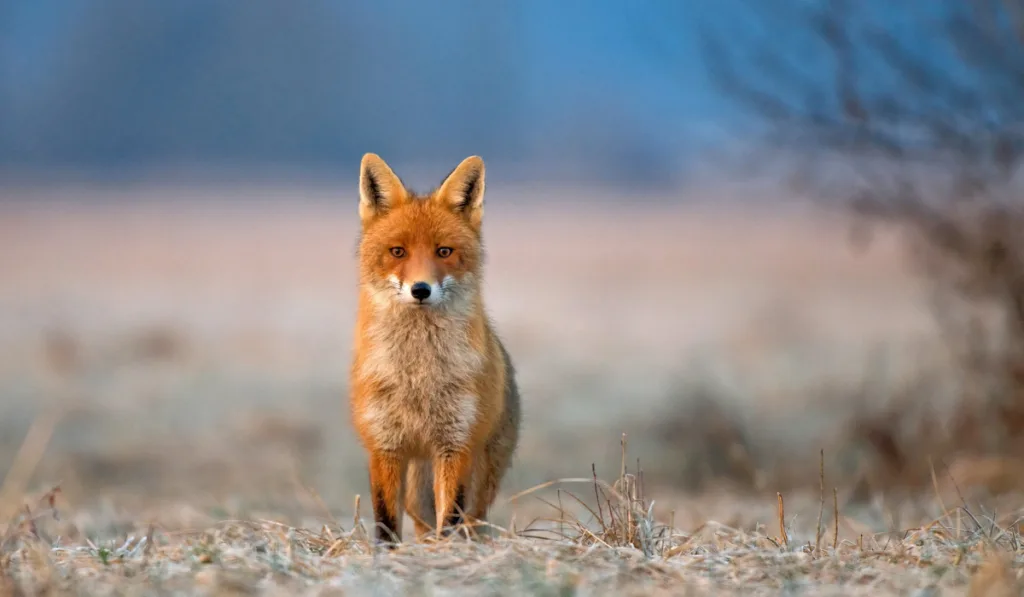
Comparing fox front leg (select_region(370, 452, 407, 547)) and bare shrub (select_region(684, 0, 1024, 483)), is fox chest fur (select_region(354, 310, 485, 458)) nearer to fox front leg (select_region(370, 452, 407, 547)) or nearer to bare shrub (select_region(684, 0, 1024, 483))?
fox front leg (select_region(370, 452, 407, 547))

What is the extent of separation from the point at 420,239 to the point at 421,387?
2.25ft

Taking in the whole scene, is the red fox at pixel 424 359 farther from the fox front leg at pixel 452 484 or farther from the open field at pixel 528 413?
the open field at pixel 528 413

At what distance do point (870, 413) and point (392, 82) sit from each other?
77203 mm

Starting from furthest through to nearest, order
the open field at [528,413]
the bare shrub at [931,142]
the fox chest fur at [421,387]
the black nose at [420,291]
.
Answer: the bare shrub at [931,142] < the fox chest fur at [421,387] < the black nose at [420,291] < the open field at [528,413]

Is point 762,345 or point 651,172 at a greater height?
point 651,172

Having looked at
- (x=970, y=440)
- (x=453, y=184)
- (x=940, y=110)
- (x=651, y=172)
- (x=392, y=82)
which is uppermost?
(x=392, y=82)

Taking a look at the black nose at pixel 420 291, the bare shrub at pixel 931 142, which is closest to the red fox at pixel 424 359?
the black nose at pixel 420 291

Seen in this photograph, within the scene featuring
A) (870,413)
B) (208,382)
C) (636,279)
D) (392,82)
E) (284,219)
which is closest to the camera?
(870,413)

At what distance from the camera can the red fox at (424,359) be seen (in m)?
5.81

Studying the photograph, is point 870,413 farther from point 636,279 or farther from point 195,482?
point 636,279

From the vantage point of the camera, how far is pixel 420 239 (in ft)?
19.4

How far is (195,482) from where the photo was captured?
12438mm

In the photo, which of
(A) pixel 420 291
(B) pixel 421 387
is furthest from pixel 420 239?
(B) pixel 421 387

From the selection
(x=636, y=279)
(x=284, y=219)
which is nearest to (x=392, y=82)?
(x=284, y=219)
